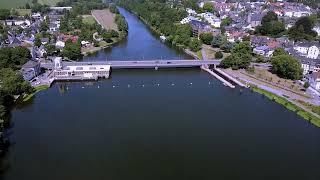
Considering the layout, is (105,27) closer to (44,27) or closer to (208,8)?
(44,27)

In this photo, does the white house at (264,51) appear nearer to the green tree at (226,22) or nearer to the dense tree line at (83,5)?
the green tree at (226,22)

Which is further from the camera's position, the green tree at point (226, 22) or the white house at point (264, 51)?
the green tree at point (226, 22)

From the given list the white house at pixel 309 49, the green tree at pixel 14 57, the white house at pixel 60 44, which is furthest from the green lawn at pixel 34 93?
the white house at pixel 309 49

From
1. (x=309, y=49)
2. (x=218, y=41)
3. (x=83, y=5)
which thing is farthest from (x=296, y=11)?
(x=83, y=5)

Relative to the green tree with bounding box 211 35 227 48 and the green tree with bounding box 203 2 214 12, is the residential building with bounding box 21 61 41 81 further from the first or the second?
the green tree with bounding box 203 2 214 12

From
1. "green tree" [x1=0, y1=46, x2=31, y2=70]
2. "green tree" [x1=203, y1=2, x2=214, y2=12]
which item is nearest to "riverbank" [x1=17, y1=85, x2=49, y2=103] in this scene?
A: "green tree" [x1=0, y1=46, x2=31, y2=70]
